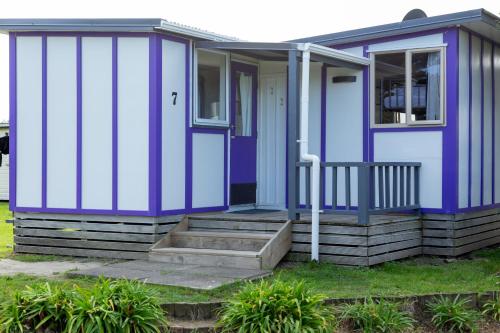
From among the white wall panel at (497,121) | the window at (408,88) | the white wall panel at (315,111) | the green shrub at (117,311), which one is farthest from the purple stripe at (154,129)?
the white wall panel at (497,121)

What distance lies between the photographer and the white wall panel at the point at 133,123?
8781mm

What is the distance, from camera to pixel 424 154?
934 centimetres

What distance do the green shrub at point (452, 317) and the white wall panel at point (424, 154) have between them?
3290 mm

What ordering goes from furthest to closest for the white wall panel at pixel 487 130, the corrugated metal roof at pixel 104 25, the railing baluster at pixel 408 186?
the white wall panel at pixel 487 130 → the railing baluster at pixel 408 186 → the corrugated metal roof at pixel 104 25

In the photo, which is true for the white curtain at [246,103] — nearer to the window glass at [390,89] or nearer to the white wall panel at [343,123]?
the white wall panel at [343,123]

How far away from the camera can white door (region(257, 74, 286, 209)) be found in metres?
10.5

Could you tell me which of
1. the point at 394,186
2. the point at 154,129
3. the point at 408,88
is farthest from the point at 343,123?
the point at 154,129

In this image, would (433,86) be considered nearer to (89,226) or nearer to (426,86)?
(426,86)

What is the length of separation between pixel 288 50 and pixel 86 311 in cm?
450

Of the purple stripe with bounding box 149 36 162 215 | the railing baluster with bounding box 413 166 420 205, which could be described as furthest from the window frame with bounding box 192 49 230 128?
the railing baluster with bounding box 413 166 420 205

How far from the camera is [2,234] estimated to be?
1227 cm

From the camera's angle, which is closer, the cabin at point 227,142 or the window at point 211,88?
the cabin at point 227,142

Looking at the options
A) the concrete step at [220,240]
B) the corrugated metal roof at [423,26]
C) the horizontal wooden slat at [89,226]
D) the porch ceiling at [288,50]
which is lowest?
the concrete step at [220,240]

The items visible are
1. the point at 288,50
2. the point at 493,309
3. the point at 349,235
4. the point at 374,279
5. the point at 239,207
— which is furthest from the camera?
the point at 239,207
